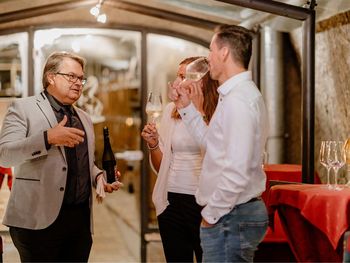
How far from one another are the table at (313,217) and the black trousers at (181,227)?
0.75 metres

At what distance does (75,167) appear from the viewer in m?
3.49

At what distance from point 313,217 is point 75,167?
153 centimetres

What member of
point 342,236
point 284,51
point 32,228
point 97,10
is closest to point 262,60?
point 284,51

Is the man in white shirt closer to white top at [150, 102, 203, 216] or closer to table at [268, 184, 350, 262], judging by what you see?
white top at [150, 102, 203, 216]

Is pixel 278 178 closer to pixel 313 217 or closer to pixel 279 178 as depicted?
pixel 279 178

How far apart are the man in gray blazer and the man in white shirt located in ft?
2.89

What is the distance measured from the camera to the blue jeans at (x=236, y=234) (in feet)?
9.07

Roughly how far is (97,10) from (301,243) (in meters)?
3.21

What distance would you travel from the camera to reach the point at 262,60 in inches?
276

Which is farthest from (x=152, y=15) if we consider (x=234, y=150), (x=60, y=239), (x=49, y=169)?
(x=234, y=150)

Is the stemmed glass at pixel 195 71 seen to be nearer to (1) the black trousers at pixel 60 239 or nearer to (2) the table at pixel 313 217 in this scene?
(1) the black trousers at pixel 60 239

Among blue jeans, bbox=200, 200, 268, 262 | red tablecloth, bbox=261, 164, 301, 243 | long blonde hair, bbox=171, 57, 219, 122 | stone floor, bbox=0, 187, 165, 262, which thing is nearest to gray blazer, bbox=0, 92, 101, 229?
long blonde hair, bbox=171, 57, 219, 122

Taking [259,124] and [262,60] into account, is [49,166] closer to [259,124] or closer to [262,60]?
[259,124]

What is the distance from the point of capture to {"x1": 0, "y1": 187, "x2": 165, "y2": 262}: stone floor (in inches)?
243
